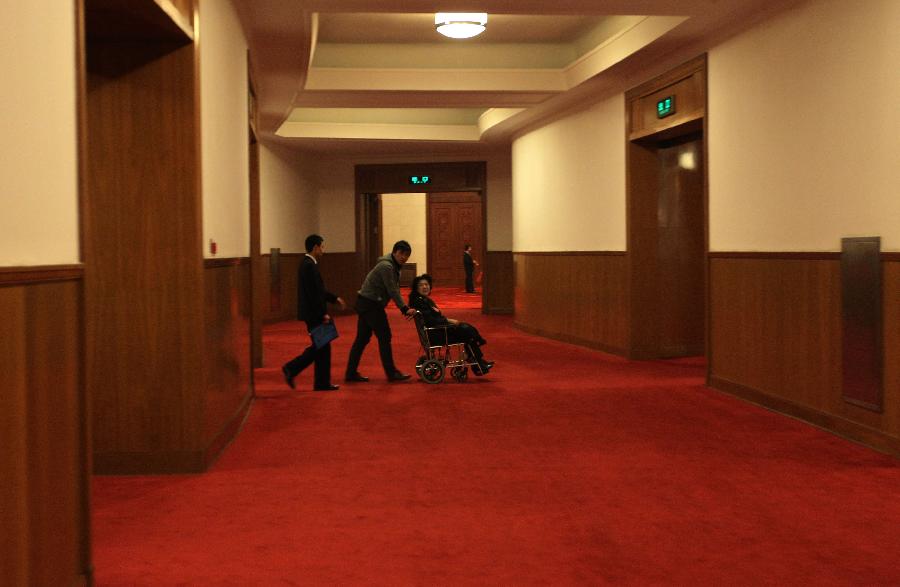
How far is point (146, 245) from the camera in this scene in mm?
5531

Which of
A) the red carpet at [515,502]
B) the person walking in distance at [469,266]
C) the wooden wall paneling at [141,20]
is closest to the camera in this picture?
the red carpet at [515,502]

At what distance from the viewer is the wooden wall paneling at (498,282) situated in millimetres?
18688

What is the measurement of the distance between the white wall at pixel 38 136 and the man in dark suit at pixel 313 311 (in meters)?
5.30

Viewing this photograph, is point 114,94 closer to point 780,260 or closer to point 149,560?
point 149,560

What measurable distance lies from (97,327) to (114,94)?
1.32 meters

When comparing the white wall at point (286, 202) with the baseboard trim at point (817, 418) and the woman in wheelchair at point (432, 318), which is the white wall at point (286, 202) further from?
the baseboard trim at point (817, 418)

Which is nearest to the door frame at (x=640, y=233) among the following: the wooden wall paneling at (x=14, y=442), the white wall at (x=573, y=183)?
the white wall at (x=573, y=183)

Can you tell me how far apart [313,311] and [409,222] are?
2158 centimetres

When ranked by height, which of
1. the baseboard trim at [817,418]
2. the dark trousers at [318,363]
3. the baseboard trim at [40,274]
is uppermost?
the baseboard trim at [40,274]

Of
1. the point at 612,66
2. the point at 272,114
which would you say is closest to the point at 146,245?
the point at 612,66

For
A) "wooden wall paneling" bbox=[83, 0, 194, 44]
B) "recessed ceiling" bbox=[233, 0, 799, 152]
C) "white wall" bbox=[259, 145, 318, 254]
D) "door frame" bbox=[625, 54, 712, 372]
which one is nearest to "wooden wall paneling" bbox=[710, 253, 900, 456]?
"recessed ceiling" bbox=[233, 0, 799, 152]

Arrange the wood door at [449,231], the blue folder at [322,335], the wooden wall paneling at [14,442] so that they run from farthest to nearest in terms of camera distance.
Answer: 1. the wood door at [449,231]
2. the blue folder at [322,335]
3. the wooden wall paneling at [14,442]

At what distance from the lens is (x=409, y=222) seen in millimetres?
30297

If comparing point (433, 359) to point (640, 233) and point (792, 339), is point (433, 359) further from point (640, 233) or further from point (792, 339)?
point (792, 339)
